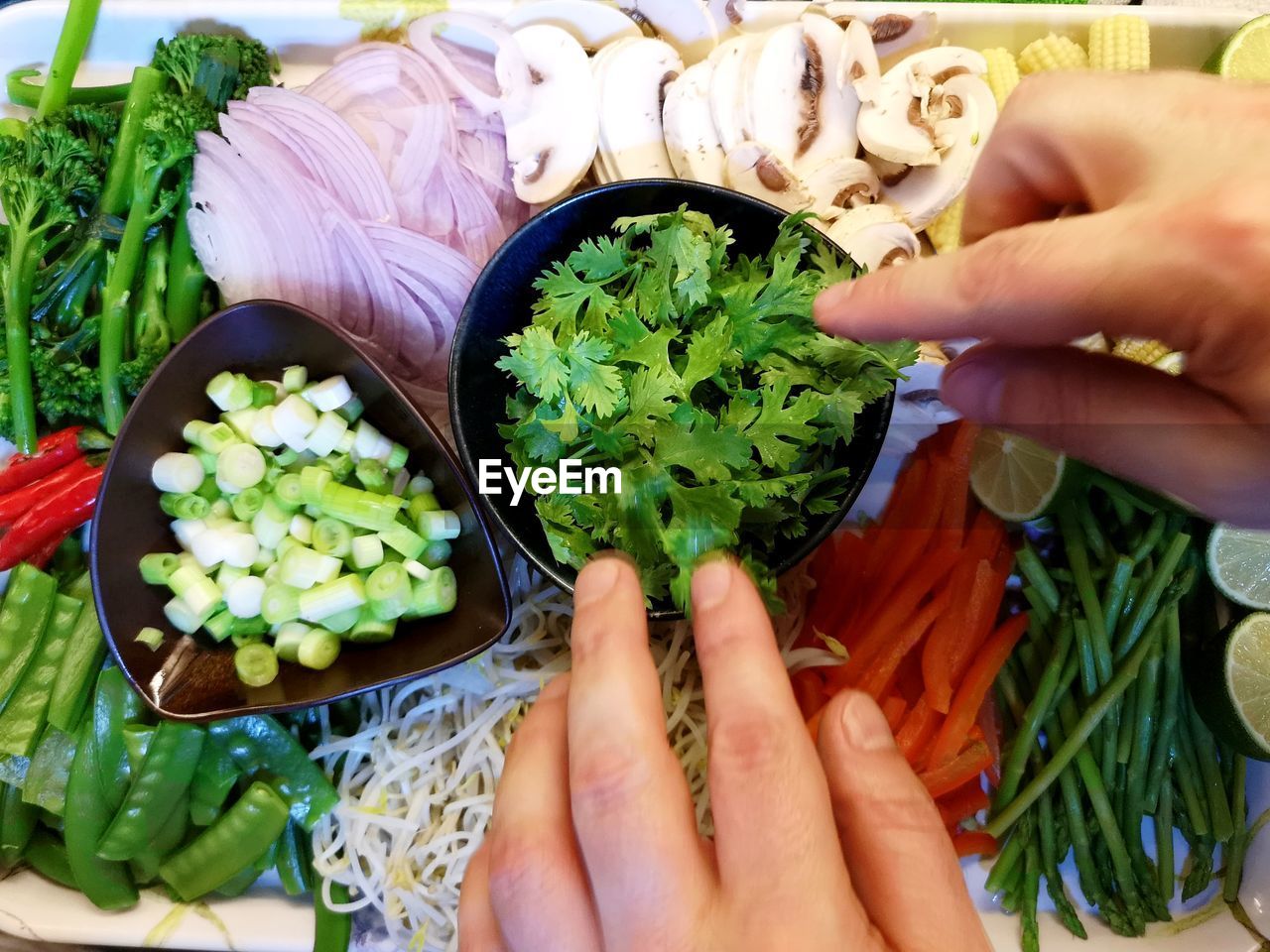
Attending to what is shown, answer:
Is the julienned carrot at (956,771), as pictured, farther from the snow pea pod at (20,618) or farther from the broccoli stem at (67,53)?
the broccoli stem at (67,53)

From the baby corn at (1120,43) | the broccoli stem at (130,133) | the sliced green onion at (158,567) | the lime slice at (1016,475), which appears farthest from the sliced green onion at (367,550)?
the baby corn at (1120,43)

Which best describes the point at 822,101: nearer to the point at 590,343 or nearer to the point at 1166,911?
the point at 590,343

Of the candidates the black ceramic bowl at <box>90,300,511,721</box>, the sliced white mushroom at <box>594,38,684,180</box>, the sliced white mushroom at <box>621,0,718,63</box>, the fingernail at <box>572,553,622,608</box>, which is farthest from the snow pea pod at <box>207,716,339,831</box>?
the sliced white mushroom at <box>621,0,718,63</box>

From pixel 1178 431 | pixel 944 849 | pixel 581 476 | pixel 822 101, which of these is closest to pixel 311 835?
pixel 581 476

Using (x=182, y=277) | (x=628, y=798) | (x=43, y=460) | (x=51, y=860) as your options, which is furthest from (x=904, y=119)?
(x=51, y=860)

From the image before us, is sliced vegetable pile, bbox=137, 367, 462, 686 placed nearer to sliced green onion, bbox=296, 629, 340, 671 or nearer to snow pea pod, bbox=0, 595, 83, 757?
sliced green onion, bbox=296, 629, 340, 671
